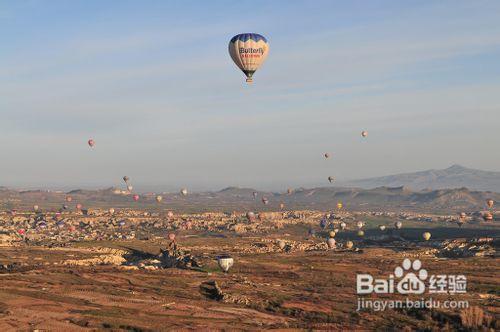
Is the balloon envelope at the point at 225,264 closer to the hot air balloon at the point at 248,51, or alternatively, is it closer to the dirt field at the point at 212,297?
the dirt field at the point at 212,297

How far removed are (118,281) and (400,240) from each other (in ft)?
348

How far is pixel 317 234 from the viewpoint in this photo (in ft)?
595

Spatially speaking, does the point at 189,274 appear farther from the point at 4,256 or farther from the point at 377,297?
the point at 4,256

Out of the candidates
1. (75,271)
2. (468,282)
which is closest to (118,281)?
(75,271)
